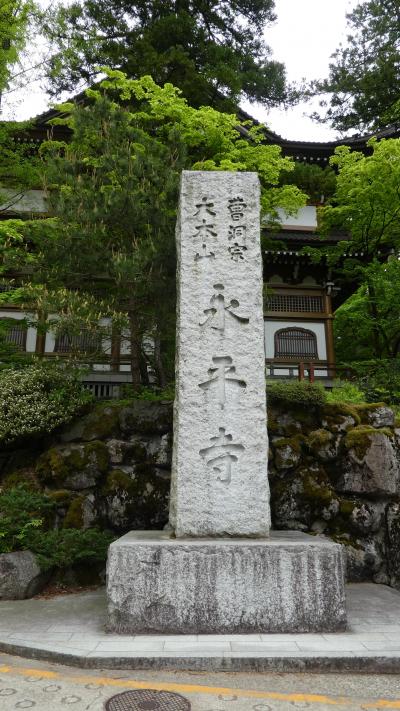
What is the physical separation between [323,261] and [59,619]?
1343 cm

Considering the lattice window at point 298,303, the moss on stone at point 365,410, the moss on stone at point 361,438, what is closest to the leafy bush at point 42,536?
the moss on stone at point 361,438

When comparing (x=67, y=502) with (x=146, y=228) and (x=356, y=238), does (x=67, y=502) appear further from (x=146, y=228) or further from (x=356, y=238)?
(x=356, y=238)

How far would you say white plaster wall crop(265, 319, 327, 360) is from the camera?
1631 cm

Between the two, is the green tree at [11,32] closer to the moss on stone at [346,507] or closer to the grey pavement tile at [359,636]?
the moss on stone at [346,507]

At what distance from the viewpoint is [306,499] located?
7.74 m

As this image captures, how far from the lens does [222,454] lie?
5.49 meters

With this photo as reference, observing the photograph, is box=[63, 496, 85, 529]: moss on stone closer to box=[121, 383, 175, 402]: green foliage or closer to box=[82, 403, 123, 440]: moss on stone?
box=[82, 403, 123, 440]: moss on stone

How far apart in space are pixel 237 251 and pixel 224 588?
3683mm

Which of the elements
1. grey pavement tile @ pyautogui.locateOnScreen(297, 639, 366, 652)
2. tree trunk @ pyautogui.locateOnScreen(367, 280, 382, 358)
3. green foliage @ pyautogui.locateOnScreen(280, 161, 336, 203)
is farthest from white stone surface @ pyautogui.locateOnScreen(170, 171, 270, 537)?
green foliage @ pyautogui.locateOnScreen(280, 161, 336, 203)

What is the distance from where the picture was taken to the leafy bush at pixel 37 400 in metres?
7.88

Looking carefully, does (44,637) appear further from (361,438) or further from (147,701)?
(361,438)

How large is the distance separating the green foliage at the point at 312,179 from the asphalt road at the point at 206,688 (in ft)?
50.2

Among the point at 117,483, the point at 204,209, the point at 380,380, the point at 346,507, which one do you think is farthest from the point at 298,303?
the point at 204,209

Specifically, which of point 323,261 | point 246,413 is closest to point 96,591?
point 246,413
